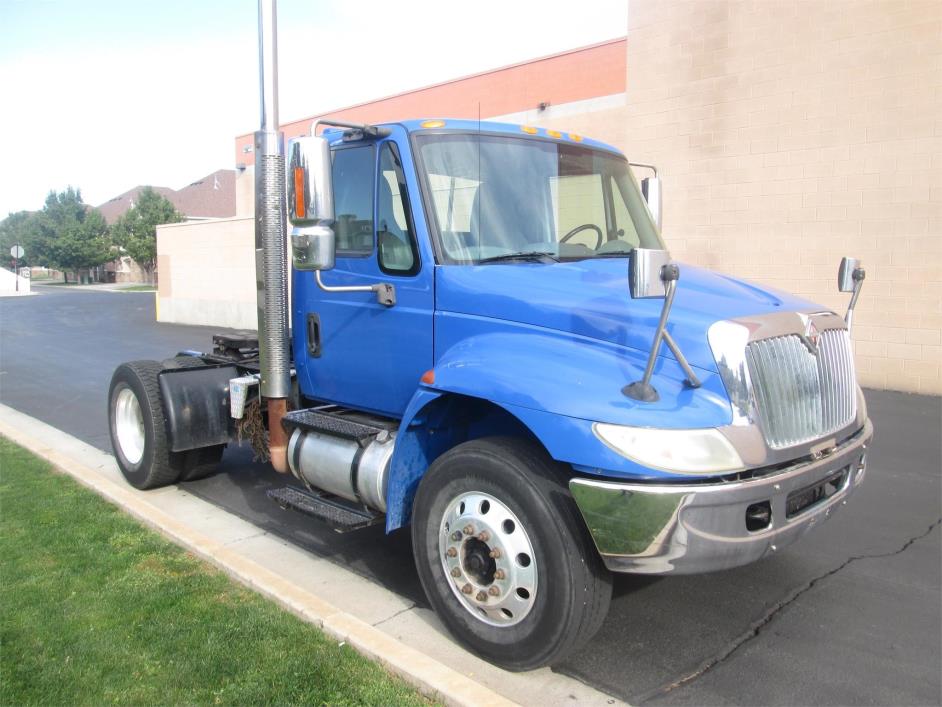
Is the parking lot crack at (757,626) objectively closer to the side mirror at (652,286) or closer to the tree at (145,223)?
the side mirror at (652,286)

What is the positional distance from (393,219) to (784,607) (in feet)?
9.70

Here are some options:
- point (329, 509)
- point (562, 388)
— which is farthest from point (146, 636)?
point (562, 388)

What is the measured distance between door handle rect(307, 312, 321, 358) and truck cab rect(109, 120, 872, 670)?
0.04ft

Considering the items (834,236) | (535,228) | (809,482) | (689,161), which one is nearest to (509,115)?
(689,161)

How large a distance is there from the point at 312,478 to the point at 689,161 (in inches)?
398

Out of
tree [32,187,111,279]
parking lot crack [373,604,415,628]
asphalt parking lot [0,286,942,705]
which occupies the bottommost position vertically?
asphalt parking lot [0,286,942,705]

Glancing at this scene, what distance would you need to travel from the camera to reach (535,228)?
4.20 metres

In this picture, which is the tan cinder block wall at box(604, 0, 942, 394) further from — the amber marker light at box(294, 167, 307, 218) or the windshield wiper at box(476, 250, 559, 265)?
the amber marker light at box(294, 167, 307, 218)

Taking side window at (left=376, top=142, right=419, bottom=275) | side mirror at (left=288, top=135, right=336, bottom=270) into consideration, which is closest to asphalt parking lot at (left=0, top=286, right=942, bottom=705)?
side window at (left=376, top=142, right=419, bottom=275)

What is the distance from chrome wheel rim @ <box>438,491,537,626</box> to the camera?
3.36 metres

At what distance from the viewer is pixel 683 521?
9.65 feet

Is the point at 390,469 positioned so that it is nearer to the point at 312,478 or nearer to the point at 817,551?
the point at 312,478

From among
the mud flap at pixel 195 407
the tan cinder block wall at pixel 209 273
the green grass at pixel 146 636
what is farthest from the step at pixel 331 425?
the tan cinder block wall at pixel 209 273

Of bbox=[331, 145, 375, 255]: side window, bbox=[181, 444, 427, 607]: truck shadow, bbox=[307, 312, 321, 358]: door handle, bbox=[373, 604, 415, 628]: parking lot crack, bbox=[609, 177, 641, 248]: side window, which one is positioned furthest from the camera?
bbox=[307, 312, 321, 358]: door handle
